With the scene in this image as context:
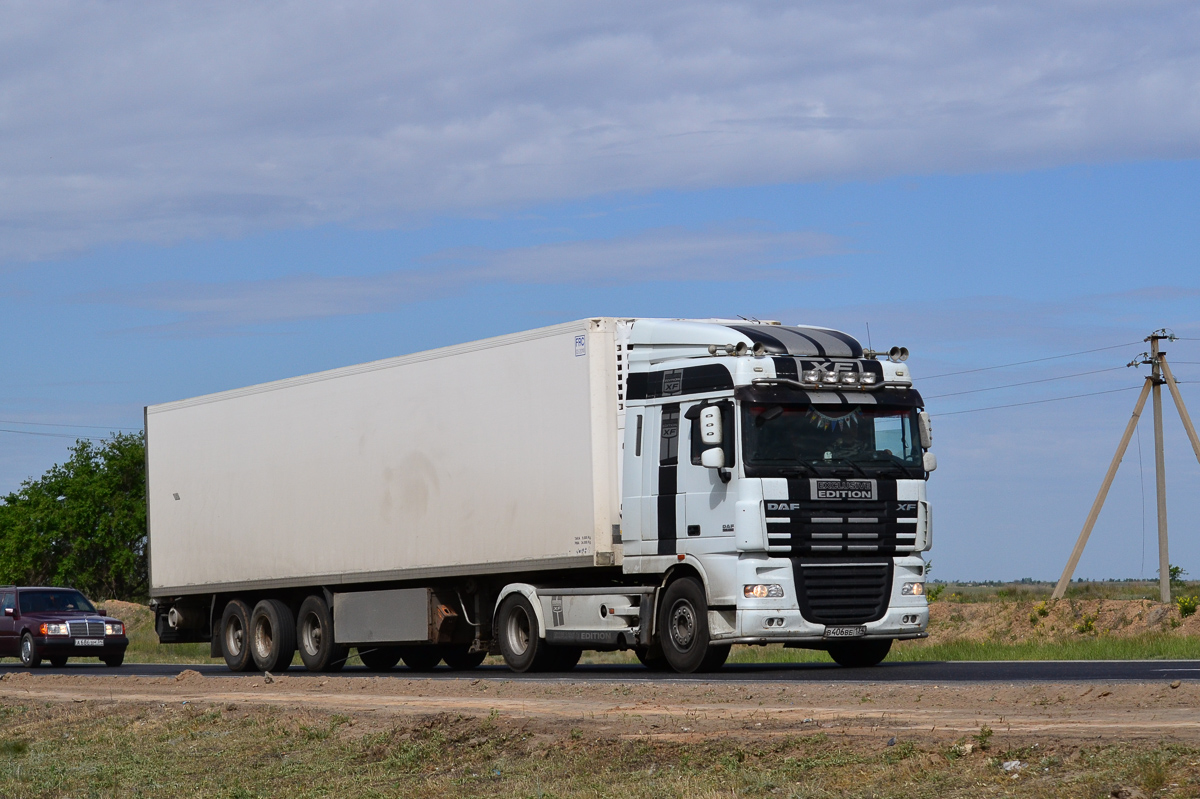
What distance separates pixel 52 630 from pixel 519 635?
49.8ft

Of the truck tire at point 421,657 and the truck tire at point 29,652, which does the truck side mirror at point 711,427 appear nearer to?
the truck tire at point 421,657

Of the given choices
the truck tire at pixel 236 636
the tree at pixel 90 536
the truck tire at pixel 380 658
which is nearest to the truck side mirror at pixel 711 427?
the truck tire at pixel 380 658

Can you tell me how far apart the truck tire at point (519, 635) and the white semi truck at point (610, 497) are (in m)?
0.03

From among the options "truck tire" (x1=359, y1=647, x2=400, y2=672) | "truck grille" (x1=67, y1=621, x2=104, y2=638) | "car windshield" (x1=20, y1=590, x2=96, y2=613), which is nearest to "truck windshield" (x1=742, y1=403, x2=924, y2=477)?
"truck tire" (x1=359, y1=647, x2=400, y2=672)

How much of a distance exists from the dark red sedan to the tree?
1563 inches

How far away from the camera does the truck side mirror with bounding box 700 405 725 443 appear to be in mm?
17906

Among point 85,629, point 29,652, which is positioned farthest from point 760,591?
point 29,652

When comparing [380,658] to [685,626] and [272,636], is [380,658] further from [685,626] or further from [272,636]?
[685,626]

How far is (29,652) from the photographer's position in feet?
107

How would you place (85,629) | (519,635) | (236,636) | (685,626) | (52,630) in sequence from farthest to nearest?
(85,629) → (52,630) → (236,636) → (519,635) → (685,626)

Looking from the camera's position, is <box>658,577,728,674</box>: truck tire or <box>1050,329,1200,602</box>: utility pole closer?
<box>658,577,728,674</box>: truck tire

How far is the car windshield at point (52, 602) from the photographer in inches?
1313

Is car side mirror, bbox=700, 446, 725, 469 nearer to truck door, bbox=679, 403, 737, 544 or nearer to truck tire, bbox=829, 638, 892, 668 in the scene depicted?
truck door, bbox=679, 403, 737, 544

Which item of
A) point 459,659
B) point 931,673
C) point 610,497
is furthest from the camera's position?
point 459,659
